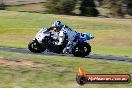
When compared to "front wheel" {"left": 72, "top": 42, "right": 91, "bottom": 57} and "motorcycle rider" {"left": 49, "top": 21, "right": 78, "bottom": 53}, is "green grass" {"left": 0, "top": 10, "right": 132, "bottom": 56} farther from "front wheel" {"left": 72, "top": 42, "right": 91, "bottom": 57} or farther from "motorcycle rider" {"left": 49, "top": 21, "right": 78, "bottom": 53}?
"motorcycle rider" {"left": 49, "top": 21, "right": 78, "bottom": 53}

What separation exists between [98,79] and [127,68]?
470 cm

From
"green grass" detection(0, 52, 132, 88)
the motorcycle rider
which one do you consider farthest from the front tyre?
"green grass" detection(0, 52, 132, 88)

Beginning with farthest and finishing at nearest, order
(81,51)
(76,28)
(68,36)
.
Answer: (76,28) < (81,51) < (68,36)

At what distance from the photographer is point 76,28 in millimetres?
49281

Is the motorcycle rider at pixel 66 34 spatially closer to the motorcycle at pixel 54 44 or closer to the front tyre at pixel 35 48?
the motorcycle at pixel 54 44

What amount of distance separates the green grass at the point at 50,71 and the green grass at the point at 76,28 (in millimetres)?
13085

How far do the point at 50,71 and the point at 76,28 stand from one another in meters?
30.4

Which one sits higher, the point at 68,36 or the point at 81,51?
the point at 68,36

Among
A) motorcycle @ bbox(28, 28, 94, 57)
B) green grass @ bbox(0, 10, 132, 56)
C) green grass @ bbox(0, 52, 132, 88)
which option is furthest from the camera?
green grass @ bbox(0, 10, 132, 56)

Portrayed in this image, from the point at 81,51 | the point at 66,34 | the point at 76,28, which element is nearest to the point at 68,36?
the point at 66,34

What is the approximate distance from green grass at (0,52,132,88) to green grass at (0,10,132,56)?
1308 centimetres

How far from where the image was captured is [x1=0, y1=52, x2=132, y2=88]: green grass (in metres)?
17.4

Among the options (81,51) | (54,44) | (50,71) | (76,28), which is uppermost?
(54,44)

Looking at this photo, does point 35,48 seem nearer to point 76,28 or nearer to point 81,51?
point 81,51
